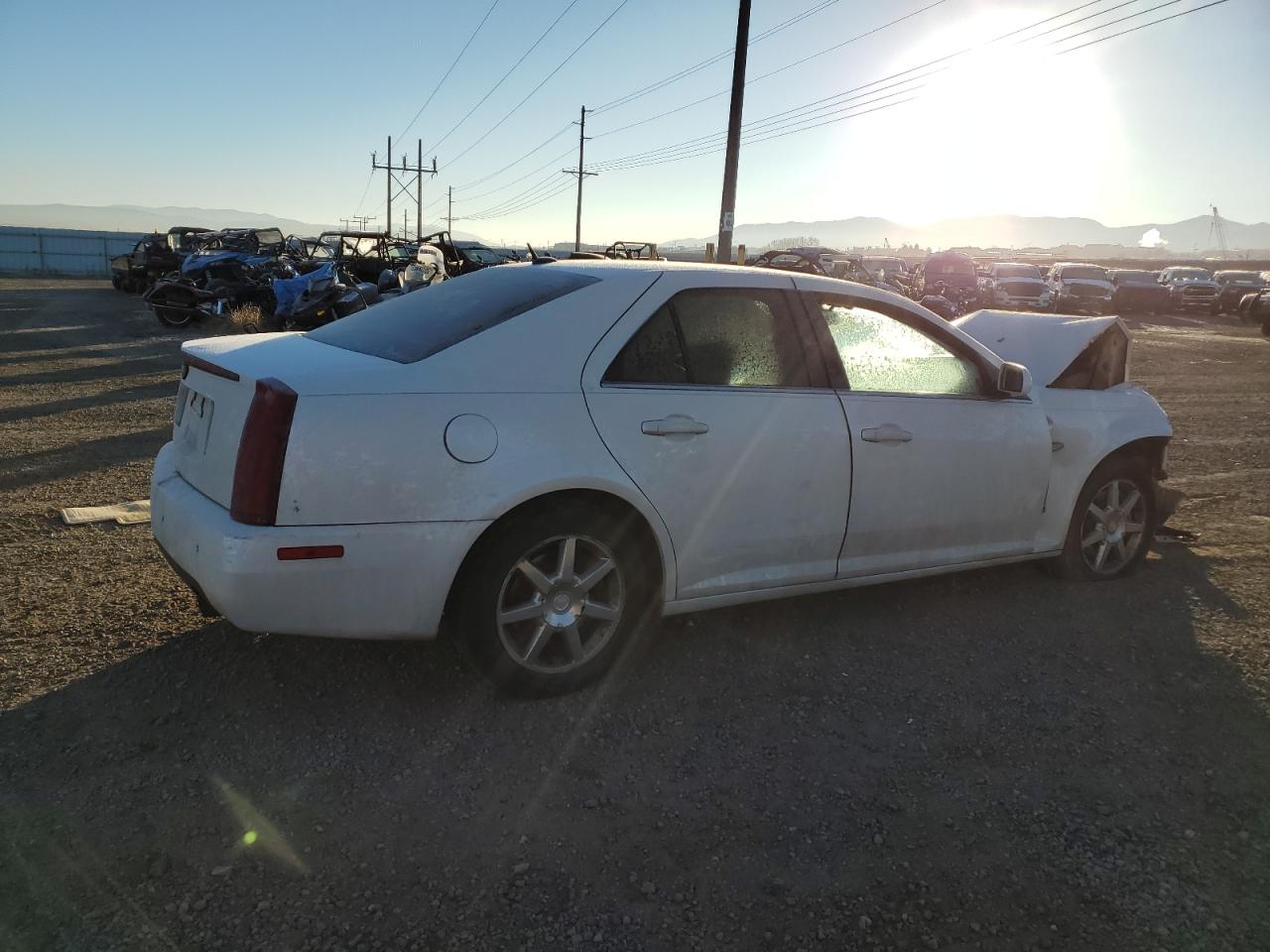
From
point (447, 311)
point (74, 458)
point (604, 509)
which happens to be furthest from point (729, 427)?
point (74, 458)

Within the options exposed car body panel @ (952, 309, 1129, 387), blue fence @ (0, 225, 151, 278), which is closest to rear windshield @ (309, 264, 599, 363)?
exposed car body panel @ (952, 309, 1129, 387)

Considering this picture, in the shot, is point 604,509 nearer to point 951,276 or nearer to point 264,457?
point 264,457

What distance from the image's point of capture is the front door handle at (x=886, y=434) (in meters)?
3.80

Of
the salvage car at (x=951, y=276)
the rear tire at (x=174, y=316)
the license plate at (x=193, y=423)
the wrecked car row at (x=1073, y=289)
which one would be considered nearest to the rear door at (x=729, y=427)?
the license plate at (x=193, y=423)

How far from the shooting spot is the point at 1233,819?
2.83m

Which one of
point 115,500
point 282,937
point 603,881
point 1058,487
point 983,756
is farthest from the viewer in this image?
point 115,500

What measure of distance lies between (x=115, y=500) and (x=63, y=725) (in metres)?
2.93

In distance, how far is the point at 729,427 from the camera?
11.4 feet

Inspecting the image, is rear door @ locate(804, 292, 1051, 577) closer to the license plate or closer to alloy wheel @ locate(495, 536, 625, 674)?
alloy wheel @ locate(495, 536, 625, 674)

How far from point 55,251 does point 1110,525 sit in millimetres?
55580

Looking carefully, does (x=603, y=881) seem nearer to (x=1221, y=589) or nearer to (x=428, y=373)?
(x=428, y=373)

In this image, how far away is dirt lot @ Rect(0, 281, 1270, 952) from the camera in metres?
2.29

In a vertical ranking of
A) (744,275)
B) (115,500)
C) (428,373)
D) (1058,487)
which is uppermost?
(744,275)

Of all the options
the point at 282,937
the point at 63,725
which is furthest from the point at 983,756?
the point at 63,725
